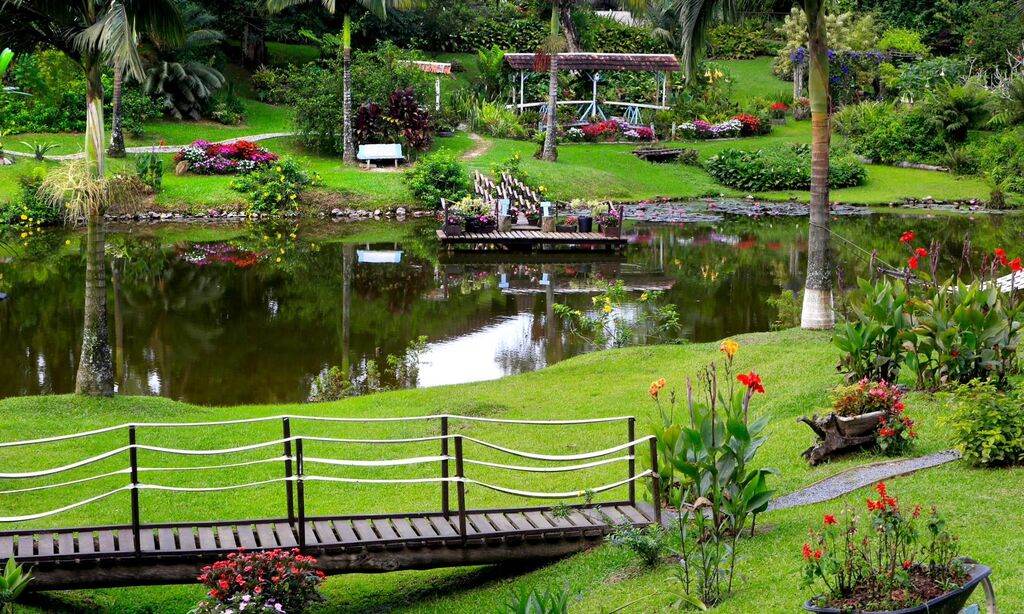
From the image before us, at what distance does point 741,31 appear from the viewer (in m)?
60.7

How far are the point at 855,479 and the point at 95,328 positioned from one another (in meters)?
9.84

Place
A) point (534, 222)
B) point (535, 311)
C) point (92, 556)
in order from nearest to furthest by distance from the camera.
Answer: point (92, 556) < point (535, 311) < point (534, 222)

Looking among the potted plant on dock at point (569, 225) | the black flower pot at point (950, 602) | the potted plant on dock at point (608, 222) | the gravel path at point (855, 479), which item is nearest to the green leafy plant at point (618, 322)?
the potted plant on dock at point (608, 222)

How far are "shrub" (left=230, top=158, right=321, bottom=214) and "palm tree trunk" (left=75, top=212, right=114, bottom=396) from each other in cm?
2096

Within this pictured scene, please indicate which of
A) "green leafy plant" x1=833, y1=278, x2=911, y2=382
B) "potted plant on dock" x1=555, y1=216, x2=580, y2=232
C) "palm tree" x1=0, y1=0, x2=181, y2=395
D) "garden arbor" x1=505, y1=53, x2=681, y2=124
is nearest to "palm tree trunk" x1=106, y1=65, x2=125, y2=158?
"potted plant on dock" x1=555, y1=216, x2=580, y2=232

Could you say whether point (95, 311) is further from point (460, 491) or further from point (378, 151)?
point (378, 151)

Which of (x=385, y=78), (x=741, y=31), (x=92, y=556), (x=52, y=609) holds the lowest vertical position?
(x=52, y=609)

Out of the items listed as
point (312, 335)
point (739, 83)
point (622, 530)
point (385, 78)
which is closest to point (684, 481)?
point (622, 530)

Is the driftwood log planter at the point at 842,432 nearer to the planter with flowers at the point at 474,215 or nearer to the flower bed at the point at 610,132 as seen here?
the planter with flowers at the point at 474,215

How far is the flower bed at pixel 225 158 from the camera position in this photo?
38.0m

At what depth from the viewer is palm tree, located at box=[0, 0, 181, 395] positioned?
1459cm

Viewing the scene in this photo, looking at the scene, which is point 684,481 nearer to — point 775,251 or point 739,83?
point 775,251

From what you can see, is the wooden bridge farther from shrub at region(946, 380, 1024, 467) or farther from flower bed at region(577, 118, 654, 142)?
flower bed at region(577, 118, 654, 142)

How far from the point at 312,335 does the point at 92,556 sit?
40.4 feet
